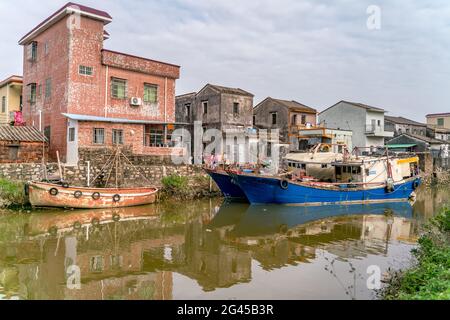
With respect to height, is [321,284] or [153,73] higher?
[153,73]

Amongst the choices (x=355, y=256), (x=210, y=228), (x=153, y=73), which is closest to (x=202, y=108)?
(x=153, y=73)

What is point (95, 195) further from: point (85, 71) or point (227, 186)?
point (85, 71)

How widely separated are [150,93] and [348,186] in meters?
13.6

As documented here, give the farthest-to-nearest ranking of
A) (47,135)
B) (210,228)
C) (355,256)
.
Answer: (47,135), (210,228), (355,256)

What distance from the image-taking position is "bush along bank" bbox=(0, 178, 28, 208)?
16078 millimetres

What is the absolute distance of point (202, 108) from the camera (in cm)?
3203

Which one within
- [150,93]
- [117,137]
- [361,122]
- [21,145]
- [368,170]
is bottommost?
[368,170]

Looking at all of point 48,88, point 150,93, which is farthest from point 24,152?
point 150,93

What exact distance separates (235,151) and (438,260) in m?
22.6

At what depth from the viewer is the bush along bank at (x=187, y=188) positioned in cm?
2114

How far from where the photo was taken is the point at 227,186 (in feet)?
70.4

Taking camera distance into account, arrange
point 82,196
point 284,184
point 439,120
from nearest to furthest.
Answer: point 82,196
point 284,184
point 439,120

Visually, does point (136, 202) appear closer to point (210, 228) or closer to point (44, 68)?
point (210, 228)

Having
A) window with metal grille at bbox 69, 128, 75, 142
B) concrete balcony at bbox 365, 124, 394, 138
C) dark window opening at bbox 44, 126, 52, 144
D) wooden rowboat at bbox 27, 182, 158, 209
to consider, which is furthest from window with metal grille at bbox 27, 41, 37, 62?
concrete balcony at bbox 365, 124, 394, 138
